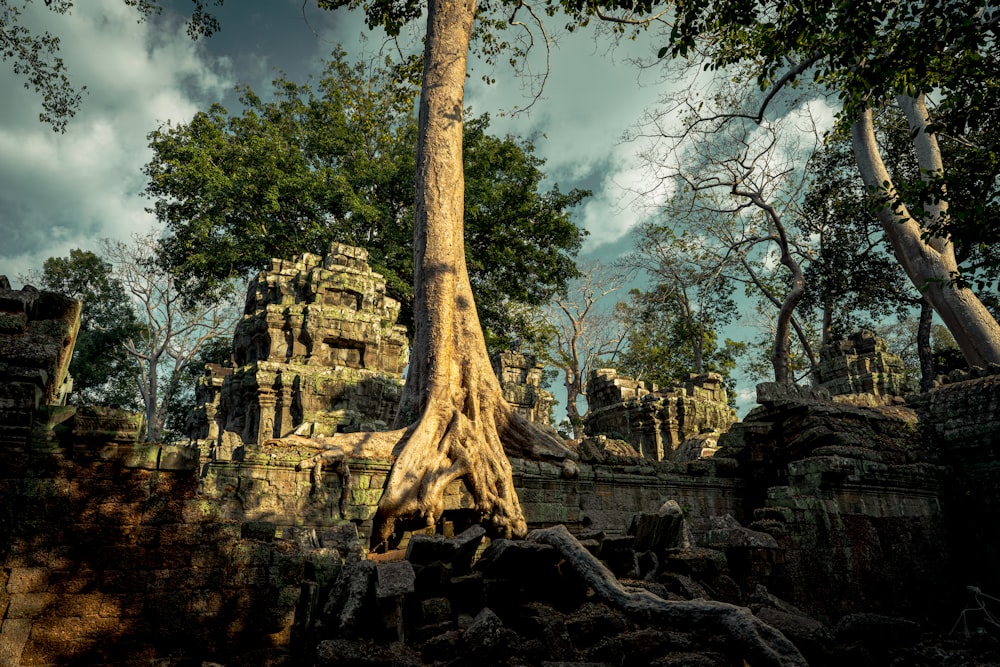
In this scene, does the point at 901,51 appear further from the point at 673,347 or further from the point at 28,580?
the point at 673,347

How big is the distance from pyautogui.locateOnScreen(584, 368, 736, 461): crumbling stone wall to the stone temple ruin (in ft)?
20.1

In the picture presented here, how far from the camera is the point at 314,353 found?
1339 cm

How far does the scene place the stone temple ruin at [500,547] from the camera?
313 centimetres

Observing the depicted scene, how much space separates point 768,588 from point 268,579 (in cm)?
479

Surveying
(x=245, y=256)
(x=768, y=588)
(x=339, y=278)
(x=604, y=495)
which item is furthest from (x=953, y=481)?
(x=245, y=256)

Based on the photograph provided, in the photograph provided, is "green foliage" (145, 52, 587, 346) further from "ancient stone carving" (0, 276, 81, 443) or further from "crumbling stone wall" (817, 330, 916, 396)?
"ancient stone carving" (0, 276, 81, 443)

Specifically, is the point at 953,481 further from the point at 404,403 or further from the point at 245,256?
the point at 245,256

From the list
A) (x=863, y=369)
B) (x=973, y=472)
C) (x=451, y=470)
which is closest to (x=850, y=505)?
(x=973, y=472)

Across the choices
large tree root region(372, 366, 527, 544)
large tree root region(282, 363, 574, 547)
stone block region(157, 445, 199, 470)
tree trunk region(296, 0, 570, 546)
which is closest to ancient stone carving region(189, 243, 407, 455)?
tree trunk region(296, 0, 570, 546)

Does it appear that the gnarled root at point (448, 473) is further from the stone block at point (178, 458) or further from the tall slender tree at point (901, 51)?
the tall slender tree at point (901, 51)

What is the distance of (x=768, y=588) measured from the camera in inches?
230

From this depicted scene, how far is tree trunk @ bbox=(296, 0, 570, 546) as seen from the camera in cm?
621

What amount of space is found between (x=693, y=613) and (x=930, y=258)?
12.9 metres

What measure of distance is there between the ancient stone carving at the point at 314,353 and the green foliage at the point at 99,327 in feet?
42.0
